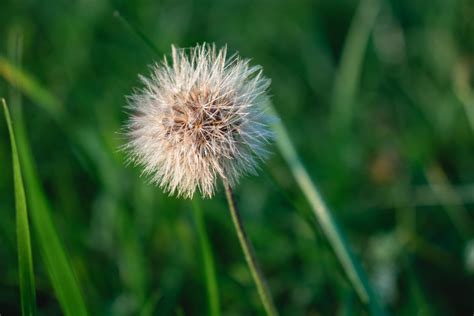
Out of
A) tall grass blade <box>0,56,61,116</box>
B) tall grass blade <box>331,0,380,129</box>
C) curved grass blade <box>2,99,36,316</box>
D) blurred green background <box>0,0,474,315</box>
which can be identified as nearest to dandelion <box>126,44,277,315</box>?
blurred green background <box>0,0,474,315</box>

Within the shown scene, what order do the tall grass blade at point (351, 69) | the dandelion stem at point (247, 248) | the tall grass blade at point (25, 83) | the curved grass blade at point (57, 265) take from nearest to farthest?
1. the dandelion stem at point (247, 248)
2. the curved grass blade at point (57, 265)
3. the tall grass blade at point (25, 83)
4. the tall grass blade at point (351, 69)

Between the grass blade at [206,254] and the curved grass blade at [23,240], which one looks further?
the grass blade at [206,254]

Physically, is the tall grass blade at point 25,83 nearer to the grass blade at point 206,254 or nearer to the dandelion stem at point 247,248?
the grass blade at point 206,254

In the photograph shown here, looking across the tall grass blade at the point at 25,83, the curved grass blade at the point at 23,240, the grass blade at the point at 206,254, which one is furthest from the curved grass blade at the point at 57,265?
the tall grass blade at the point at 25,83

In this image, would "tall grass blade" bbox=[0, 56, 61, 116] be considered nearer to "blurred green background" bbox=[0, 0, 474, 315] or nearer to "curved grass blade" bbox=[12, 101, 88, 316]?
"blurred green background" bbox=[0, 0, 474, 315]

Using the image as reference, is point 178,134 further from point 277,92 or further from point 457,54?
point 457,54

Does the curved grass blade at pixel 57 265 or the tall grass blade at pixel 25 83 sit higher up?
the tall grass blade at pixel 25 83
